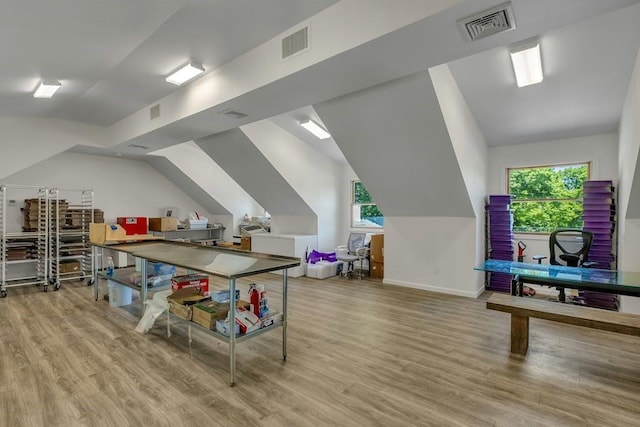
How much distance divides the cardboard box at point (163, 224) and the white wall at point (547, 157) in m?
6.53

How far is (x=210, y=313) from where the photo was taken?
271 centimetres

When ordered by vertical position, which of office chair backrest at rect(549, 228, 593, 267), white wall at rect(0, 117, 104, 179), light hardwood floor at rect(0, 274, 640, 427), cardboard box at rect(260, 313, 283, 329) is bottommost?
light hardwood floor at rect(0, 274, 640, 427)

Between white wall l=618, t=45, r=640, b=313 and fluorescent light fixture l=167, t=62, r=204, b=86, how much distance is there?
432 cm

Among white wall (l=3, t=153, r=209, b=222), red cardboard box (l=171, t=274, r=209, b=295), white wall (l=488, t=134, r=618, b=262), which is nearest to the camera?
red cardboard box (l=171, t=274, r=209, b=295)

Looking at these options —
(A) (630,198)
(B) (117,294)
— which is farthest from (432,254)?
(B) (117,294)

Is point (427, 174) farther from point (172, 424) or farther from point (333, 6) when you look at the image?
point (172, 424)

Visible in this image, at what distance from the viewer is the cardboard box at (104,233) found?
4582mm

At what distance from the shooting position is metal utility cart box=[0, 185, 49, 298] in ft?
17.0

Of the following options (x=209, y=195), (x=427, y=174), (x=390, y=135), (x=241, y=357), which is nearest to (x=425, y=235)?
(x=427, y=174)

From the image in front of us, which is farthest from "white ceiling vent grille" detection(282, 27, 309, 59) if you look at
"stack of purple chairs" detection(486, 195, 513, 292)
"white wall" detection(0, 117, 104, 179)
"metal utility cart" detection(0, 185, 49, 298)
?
"metal utility cart" detection(0, 185, 49, 298)

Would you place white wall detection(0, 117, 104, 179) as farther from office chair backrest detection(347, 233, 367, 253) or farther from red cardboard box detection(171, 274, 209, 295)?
office chair backrest detection(347, 233, 367, 253)

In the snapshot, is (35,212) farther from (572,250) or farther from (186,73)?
(572,250)

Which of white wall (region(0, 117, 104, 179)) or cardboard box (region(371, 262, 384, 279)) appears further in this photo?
cardboard box (region(371, 262, 384, 279))

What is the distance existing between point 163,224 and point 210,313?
502 cm
